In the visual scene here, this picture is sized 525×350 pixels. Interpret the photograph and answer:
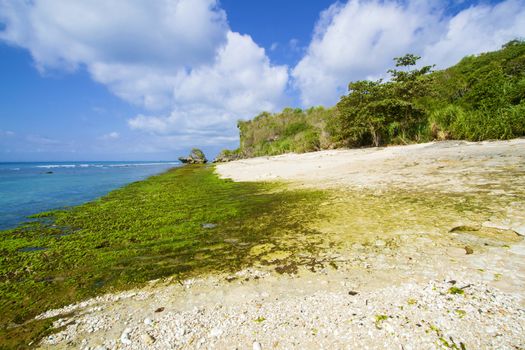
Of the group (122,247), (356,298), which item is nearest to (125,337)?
(356,298)

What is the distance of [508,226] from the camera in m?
4.24

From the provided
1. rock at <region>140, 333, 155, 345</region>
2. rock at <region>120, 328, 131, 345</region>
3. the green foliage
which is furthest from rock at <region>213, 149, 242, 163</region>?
rock at <region>140, 333, 155, 345</region>

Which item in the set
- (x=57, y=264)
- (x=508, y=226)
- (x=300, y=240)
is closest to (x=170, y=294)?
(x=300, y=240)

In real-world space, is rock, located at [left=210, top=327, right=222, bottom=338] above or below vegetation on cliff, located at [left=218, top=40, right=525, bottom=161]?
below

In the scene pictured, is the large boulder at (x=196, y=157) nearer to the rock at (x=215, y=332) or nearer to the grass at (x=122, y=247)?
the grass at (x=122, y=247)

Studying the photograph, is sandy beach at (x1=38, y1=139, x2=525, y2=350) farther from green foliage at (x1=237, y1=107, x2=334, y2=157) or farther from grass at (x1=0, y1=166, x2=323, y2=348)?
green foliage at (x1=237, y1=107, x2=334, y2=157)

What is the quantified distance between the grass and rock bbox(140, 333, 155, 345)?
51.5 inches

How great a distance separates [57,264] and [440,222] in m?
7.61

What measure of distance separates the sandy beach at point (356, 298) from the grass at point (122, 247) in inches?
16.0

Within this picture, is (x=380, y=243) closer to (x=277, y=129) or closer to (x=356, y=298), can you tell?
(x=356, y=298)

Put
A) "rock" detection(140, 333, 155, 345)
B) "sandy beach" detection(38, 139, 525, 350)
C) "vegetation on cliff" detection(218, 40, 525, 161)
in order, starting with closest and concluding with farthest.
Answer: "sandy beach" detection(38, 139, 525, 350)
"rock" detection(140, 333, 155, 345)
"vegetation on cliff" detection(218, 40, 525, 161)

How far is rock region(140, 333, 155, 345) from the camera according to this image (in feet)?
8.25

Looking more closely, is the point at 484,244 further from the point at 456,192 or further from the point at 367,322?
the point at 456,192

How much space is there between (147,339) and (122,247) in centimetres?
370
